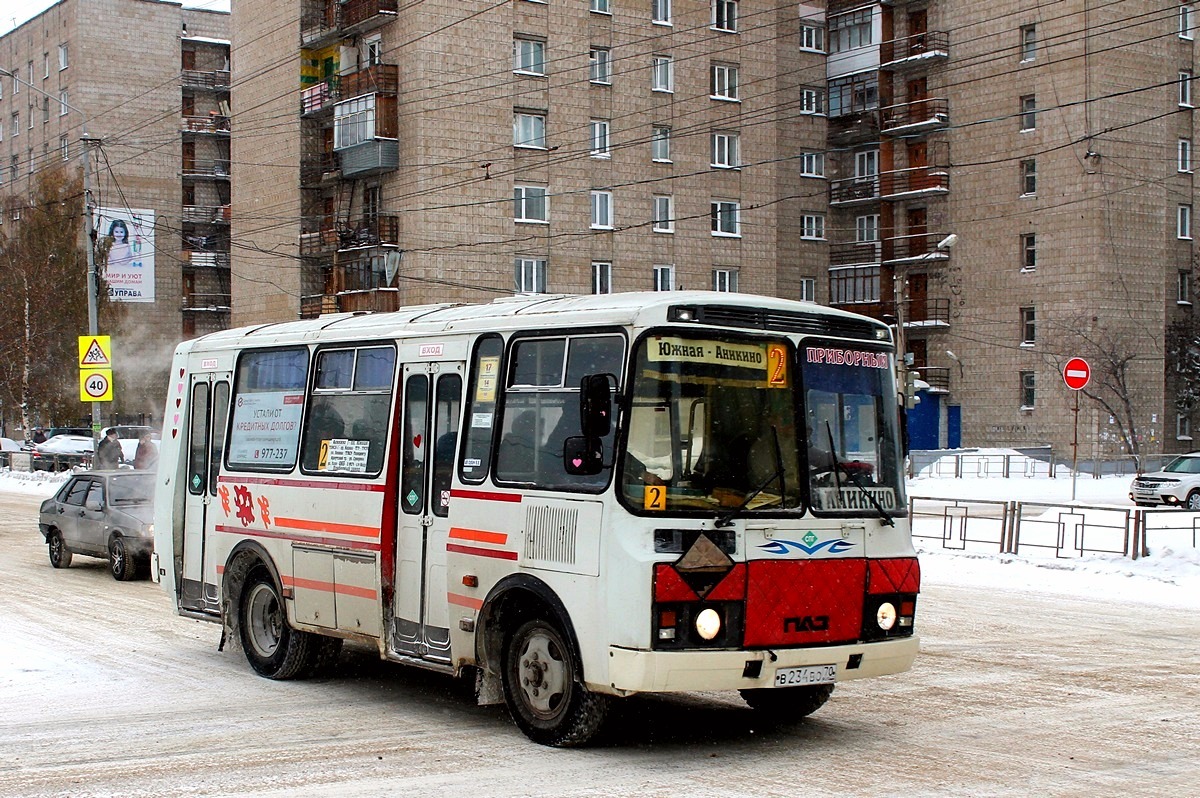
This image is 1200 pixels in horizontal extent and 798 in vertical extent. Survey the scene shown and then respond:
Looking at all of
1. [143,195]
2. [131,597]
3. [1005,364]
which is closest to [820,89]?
[1005,364]

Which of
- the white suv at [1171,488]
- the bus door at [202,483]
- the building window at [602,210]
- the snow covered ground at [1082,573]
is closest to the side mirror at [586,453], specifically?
the bus door at [202,483]

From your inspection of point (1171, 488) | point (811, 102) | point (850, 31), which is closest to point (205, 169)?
point (811, 102)

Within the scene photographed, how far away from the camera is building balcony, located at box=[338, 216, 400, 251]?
49.8m

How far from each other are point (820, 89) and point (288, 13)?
20.9 meters

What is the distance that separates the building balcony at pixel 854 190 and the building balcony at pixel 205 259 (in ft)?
102

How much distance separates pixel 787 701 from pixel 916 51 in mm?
50076

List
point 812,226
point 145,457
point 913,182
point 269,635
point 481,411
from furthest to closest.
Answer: point 812,226, point 913,182, point 145,457, point 269,635, point 481,411

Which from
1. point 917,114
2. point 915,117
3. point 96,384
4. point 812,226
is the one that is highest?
point 917,114

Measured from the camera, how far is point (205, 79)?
244 ft

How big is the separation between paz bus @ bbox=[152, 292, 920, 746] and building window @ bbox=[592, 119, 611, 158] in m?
40.3

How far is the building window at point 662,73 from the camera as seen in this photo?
2062 inches

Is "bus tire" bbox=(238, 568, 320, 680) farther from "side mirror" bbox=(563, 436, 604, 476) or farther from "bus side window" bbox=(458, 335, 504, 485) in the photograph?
"side mirror" bbox=(563, 436, 604, 476)

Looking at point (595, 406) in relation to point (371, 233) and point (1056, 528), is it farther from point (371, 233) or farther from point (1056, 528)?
point (371, 233)

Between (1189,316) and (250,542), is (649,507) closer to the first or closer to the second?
(250,542)
